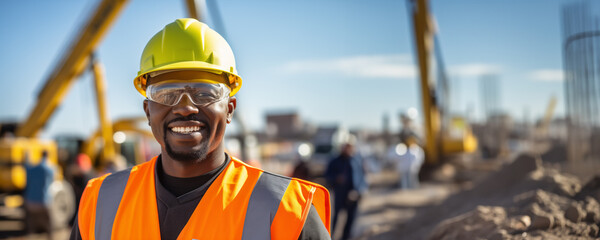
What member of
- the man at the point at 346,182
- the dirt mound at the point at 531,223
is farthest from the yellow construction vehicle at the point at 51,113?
the dirt mound at the point at 531,223

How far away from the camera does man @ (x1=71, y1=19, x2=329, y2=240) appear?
1.99m

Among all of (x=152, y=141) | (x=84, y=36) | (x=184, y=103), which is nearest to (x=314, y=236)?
(x=184, y=103)

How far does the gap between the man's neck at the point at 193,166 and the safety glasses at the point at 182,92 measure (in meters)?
0.25

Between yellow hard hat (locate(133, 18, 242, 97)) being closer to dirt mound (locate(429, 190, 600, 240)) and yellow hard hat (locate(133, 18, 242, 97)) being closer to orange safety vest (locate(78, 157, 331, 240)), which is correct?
orange safety vest (locate(78, 157, 331, 240))

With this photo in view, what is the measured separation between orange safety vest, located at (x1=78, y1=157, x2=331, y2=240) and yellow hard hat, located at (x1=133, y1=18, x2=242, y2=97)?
0.46 m

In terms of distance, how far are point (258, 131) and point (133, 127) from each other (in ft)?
138

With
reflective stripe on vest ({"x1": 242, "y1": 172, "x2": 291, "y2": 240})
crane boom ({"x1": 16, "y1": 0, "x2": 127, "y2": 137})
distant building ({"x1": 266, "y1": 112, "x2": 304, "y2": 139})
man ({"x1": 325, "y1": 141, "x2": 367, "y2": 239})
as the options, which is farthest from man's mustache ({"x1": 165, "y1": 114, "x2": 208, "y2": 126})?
distant building ({"x1": 266, "y1": 112, "x2": 304, "y2": 139})

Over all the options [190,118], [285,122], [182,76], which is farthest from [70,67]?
[285,122]

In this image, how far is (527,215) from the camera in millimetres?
4422

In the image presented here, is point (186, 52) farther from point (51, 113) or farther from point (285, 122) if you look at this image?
point (285, 122)

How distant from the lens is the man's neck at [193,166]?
220 cm

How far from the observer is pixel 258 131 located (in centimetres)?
5553

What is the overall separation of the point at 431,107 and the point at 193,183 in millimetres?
12814

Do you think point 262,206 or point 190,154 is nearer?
point 262,206
